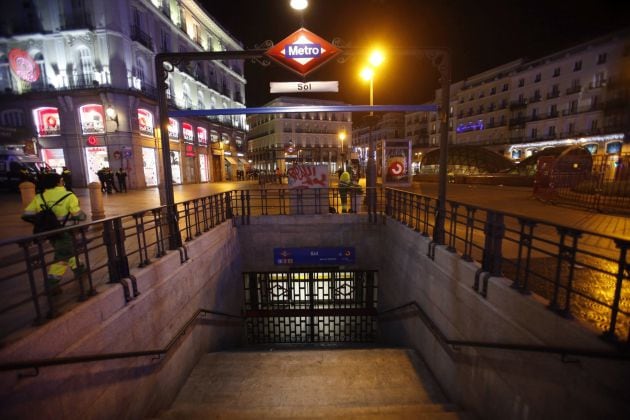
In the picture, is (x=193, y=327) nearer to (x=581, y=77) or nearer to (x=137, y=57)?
(x=137, y=57)

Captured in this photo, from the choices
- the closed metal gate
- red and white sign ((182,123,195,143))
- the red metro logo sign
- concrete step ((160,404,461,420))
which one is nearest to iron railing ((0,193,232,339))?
concrete step ((160,404,461,420))

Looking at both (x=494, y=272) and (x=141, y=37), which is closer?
(x=494, y=272)

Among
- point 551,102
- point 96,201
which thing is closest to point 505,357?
point 96,201

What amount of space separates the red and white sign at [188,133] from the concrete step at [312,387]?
1063 inches

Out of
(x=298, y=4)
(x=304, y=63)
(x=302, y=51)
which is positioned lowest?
(x=304, y=63)

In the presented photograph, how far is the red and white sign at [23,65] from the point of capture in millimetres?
18516

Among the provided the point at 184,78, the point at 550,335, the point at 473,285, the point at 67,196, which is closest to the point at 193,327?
the point at 67,196

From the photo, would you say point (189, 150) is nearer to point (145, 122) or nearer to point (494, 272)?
point (145, 122)

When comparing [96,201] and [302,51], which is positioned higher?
[302,51]

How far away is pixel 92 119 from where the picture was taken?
831 inches

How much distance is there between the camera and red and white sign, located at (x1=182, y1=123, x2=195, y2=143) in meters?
28.5

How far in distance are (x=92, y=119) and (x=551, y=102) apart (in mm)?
59153

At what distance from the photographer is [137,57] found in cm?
2231

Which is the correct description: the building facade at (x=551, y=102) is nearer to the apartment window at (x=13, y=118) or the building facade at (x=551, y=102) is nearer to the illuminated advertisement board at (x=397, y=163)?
the illuminated advertisement board at (x=397, y=163)
